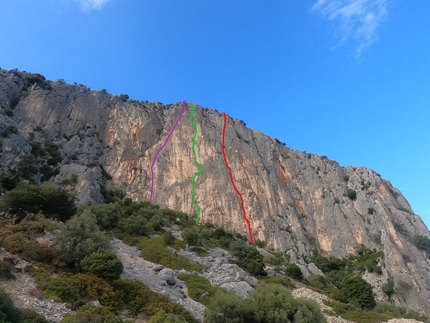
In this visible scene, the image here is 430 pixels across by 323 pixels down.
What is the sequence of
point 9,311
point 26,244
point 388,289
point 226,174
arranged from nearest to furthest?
point 9,311
point 26,244
point 388,289
point 226,174

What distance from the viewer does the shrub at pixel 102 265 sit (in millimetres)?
18141

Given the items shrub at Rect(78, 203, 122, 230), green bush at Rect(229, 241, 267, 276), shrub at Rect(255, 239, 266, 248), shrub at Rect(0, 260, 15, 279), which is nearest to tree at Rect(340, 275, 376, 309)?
green bush at Rect(229, 241, 267, 276)

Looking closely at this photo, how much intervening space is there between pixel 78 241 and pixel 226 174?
5146 centimetres

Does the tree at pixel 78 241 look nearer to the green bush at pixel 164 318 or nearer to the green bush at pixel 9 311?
the green bush at pixel 164 318

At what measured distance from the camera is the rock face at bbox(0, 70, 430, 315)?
63344 mm

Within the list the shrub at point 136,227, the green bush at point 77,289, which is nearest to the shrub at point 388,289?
the shrub at point 136,227

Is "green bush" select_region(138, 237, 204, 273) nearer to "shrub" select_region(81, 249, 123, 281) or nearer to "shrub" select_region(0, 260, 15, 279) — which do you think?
"shrub" select_region(81, 249, 123, 281)

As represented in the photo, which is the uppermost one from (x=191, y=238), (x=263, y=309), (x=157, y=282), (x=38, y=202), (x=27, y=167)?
(x=27, y=167)

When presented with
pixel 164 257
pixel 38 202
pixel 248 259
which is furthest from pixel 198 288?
pixel 38 202

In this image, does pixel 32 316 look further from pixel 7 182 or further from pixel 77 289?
pixel 7 182

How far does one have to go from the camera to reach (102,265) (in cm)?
1812

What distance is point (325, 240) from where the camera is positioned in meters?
69.7

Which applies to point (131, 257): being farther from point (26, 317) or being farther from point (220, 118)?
point (220, 118)

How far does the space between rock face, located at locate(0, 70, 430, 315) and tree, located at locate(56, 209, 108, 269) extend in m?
35.5
